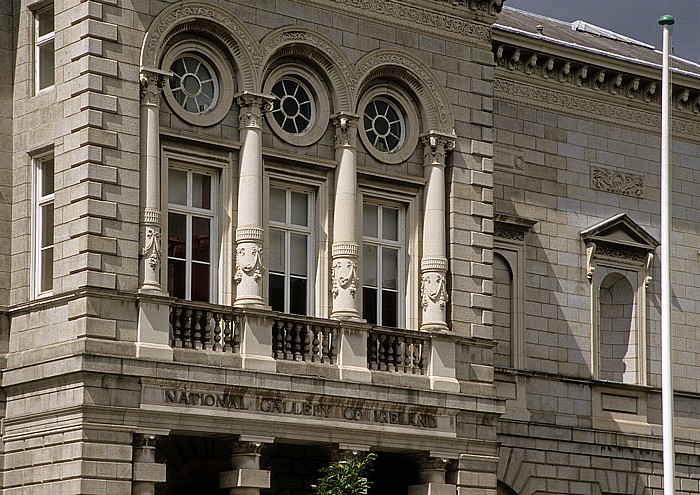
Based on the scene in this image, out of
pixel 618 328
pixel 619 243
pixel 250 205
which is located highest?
Answer: pixel 619 243

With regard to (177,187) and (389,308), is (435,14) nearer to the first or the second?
(389,308)

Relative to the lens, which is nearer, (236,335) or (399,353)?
(236,335)

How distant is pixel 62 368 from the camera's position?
29094mm

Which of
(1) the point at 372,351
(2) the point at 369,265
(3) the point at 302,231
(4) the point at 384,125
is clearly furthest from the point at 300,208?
(1) the point at 372,351

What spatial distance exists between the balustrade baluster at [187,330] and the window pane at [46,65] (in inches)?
190

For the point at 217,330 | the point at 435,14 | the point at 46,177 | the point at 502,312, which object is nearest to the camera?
the point at 217,330

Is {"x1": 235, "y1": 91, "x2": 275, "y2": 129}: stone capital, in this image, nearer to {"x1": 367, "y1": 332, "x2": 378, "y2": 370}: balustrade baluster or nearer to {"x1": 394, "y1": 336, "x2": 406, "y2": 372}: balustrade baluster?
{"x1": 367, "y1": 332, "x2": 378, "y2": 370}: balustrade baluster

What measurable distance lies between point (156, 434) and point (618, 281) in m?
14.8

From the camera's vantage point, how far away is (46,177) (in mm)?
31016

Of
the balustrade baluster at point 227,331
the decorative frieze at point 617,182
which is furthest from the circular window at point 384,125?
the decorative frieze at point 617,182

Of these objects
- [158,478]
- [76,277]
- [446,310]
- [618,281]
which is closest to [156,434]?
[158,478]

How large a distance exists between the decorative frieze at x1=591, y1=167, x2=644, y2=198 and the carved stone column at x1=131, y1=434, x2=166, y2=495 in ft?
48.2

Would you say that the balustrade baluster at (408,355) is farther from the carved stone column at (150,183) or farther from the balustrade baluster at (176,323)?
the carved stone column at (150,183)

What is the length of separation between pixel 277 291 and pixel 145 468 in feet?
15.3
